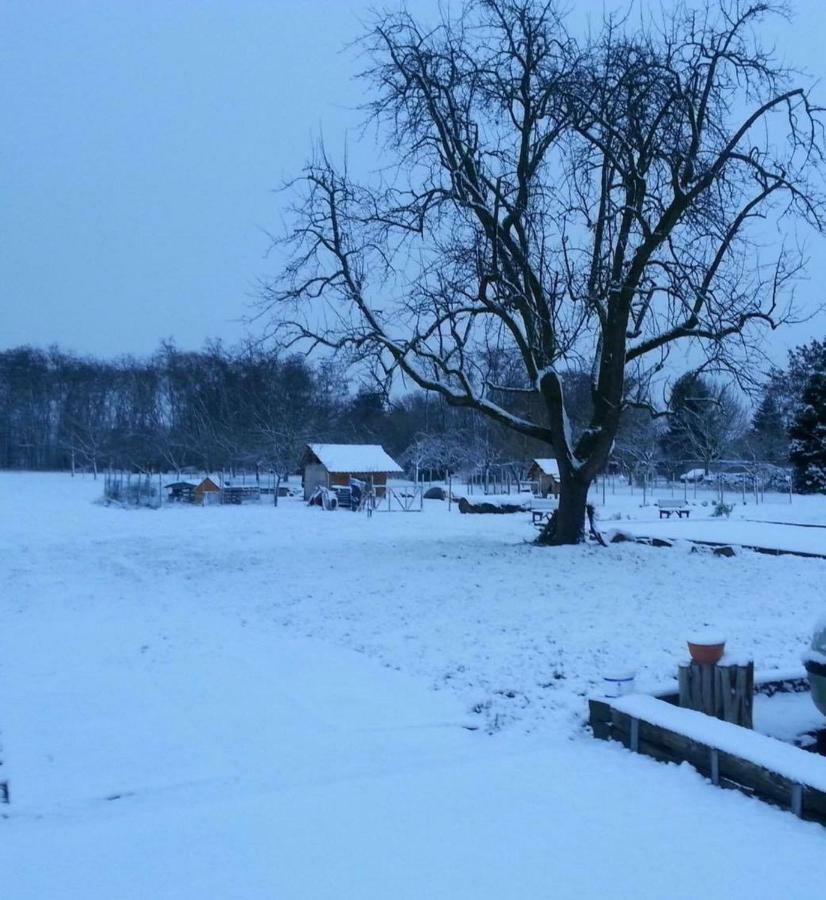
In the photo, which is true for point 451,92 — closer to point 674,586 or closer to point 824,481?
point 674,586

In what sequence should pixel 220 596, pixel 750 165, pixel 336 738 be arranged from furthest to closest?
pixel 750 165 → pixel 220 596 → pixel 336 738

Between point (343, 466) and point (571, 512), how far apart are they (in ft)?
89.2

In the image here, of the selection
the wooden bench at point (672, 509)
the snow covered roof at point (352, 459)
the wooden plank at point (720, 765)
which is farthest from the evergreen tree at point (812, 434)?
the wooden plank at point (720, 765)

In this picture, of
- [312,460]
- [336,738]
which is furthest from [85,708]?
[312,460]

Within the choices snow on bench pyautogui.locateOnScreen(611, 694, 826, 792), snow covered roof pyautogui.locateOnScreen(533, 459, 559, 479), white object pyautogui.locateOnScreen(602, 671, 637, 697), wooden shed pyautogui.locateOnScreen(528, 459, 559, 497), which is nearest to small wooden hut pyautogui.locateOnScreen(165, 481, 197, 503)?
wooden shed pyautogui.locateOnScreen(528, 459, 559, 497)

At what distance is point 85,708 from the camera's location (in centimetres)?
701

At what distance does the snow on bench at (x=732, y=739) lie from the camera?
15.6ft

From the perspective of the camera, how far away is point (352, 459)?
45562 millimetres

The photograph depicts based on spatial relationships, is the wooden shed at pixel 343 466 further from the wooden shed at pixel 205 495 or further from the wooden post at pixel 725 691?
the wooden post at pixel 725 691

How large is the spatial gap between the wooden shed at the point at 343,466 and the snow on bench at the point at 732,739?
124 feet

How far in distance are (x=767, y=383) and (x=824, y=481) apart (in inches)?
1073

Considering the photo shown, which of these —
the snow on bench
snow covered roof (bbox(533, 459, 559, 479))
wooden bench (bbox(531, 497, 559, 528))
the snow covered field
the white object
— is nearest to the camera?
the snow covered field

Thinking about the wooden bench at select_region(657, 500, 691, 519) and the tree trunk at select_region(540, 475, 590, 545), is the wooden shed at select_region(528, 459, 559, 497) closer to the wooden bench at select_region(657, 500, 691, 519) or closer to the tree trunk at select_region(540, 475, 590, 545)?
the wooden bench at select_region(657, 500, 691, 519)

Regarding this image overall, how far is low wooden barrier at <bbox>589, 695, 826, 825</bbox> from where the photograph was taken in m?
4.70
